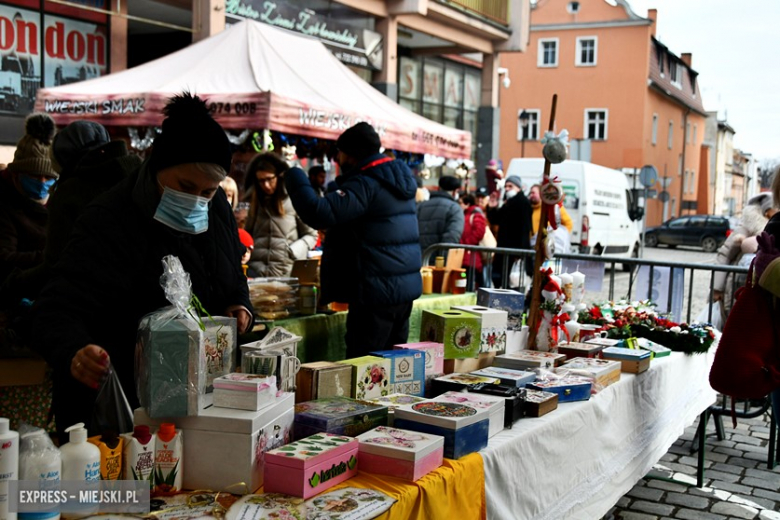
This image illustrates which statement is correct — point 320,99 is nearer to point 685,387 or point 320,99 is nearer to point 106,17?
point 685,387

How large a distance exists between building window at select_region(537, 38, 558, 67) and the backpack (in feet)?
123

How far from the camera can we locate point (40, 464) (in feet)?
5.72

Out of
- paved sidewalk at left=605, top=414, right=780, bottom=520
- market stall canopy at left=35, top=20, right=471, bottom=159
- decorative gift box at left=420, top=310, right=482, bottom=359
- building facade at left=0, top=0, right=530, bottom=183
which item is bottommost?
paved sidewalk at left=605, top=414, right=780, bottom=520

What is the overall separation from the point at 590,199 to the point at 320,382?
15011 mm

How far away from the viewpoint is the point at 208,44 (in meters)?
8.27

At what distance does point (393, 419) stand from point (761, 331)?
177 cm

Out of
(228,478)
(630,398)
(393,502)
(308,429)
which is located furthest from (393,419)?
(630,398)

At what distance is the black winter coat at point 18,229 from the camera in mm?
4203

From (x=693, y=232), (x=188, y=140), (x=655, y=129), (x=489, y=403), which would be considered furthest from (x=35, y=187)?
(x=655, y=129)

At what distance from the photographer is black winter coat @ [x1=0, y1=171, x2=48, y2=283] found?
4203 mm

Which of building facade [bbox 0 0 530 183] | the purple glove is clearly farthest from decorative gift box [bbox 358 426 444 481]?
building facade [bbox 0 0 530 183]

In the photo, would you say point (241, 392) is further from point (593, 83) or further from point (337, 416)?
point (593, 83)

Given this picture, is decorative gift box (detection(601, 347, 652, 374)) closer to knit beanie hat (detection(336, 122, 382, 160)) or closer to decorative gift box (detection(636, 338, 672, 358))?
decorative gift box (detection(636, 338, 672, 358))

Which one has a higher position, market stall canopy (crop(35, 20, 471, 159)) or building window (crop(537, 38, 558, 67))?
building window (crop(537, 38, 558, 67))
